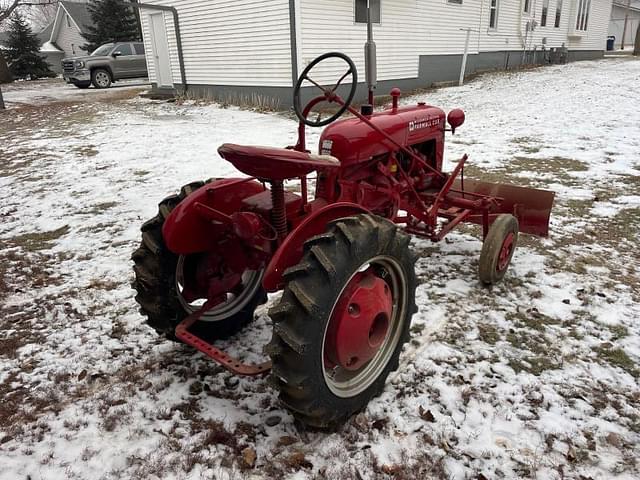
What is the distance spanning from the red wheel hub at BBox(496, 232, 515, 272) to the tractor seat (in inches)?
84.2

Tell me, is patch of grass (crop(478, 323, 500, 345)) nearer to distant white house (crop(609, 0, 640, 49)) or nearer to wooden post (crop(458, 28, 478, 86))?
wooden post (crop(458, 28, 478, 86))

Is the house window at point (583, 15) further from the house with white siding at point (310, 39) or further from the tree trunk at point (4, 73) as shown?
the tree trunk at point (4, 73)

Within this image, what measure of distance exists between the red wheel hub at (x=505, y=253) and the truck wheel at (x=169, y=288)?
207 centimetres

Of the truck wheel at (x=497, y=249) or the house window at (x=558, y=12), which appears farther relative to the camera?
the house window at (x=558, y=12)

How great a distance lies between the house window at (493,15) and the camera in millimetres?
18281

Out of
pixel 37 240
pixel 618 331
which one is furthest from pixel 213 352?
pixel 37 240

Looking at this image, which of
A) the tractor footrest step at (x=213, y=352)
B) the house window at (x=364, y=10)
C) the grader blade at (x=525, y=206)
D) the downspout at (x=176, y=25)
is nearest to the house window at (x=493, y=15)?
the house window at (x=364, y=10)

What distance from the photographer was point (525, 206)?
4238mm

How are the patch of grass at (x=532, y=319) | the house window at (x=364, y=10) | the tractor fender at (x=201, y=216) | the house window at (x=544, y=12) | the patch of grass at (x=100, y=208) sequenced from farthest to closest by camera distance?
the house window at (x=544, y=12)
the house window at (x=364, y=10)
the patch of grass at (x=100, y=208)
the patch of grass at (x=532, y=319)
the tractor fender at (x=201, y=216)

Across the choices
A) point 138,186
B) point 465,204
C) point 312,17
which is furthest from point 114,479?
point 312,17

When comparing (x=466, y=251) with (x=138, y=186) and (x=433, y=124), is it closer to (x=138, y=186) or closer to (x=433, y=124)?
(x=433, y=124)

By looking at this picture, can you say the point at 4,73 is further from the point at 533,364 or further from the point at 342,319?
the point at 533,364

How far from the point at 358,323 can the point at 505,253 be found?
2023mm

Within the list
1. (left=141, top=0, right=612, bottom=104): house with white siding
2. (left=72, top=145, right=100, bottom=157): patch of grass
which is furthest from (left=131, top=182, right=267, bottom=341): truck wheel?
(left=141, top=0, right=612, bottom=104): house with white siding
